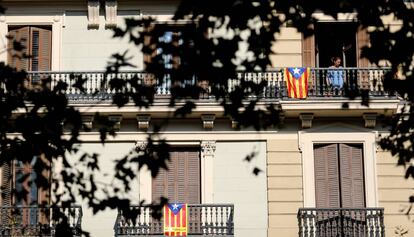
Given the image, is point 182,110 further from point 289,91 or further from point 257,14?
point 289,91

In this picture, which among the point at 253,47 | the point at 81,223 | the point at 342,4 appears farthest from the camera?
the point at 81,223

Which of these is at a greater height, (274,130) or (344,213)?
(274,130)

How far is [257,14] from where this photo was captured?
15469 mm

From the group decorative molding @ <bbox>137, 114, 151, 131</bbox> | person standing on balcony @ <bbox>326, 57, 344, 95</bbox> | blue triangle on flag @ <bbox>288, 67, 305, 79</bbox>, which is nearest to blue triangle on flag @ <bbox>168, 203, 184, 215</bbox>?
decorative molding @ <bbox>137, 114, 151, 131</bbox>

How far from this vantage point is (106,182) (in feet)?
89.0

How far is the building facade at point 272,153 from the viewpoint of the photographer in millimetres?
27062

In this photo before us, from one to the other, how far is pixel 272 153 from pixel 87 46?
560 cm

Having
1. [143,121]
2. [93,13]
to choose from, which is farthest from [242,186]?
[93,13]

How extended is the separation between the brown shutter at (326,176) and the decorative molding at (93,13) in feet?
21.6

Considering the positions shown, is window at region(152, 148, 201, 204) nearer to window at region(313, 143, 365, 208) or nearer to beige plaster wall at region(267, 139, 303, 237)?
beige plaster wall at region(267, 139, 303, 237)

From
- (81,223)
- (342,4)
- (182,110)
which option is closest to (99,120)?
(182,110)

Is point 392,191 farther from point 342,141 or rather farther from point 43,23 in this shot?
point 43,23

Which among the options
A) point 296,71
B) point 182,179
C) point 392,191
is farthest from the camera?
point 182,179

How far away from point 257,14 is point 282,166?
12.5 meters
